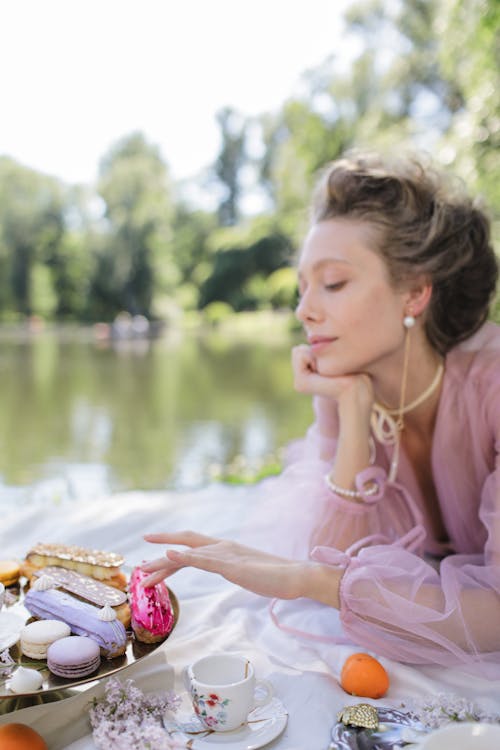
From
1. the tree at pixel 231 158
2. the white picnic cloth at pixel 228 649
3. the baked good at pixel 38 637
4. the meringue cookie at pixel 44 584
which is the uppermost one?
the tree at pixel 231 158

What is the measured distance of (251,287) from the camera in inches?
1064

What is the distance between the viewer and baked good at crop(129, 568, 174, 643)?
137 cm

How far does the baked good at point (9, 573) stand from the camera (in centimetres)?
159

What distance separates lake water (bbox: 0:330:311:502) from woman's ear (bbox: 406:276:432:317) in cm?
222

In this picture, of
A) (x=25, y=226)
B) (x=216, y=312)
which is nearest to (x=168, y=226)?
(x=216, y=312)

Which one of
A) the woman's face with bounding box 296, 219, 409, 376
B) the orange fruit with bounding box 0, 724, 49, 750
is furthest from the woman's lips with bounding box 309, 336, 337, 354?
the orange fruit with bounding box 0, 724, 49, 750

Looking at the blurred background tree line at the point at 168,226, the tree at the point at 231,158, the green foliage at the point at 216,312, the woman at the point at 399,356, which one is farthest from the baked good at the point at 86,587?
the tree at the point at 231,158

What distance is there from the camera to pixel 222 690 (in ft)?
3.79

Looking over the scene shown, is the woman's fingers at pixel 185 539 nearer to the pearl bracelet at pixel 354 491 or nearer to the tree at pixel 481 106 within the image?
the pearl bracelet at pixel 354 491

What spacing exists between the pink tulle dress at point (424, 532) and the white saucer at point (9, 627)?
64 cm

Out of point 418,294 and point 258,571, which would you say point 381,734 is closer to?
point 258,571

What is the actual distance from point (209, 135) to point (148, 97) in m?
2.64

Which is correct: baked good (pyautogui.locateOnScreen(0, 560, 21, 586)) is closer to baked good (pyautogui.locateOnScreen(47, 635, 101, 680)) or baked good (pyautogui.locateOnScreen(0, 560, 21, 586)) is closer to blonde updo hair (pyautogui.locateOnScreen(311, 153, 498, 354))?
baked good (pyautogui.locateOnScreen(47, 635, 101, 680))

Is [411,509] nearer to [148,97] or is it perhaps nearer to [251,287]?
[251,287]
